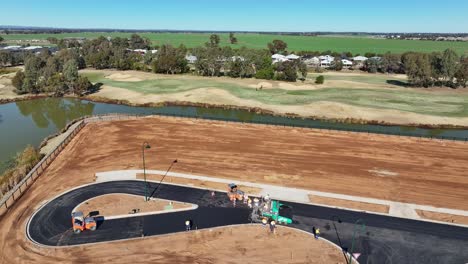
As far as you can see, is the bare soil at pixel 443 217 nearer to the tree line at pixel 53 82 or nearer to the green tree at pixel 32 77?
the tree line at pixel 53 82

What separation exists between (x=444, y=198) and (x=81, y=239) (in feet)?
127

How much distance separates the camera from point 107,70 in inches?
4966

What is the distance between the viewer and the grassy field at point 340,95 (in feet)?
247

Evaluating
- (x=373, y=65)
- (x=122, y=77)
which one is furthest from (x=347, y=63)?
(x=122, y=77)

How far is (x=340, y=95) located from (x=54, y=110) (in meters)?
72.2

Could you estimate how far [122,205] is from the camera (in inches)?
1359

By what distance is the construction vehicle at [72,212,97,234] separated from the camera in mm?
30312

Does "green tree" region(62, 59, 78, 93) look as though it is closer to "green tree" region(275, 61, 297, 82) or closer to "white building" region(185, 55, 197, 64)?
"green tree" region(275, 61, 297, 82)

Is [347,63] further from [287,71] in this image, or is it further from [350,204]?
[350,204]

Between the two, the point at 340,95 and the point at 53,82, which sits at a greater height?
the point at 53,82

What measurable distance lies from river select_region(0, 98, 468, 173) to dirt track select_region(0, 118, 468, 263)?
8412 mm

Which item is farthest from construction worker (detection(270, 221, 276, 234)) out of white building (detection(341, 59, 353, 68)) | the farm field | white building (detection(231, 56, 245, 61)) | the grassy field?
white building (detection(341, 59, 353, 68))

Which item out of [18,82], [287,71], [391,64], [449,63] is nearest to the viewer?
[18,82]

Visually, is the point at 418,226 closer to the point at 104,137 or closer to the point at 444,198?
the point at 444,198
